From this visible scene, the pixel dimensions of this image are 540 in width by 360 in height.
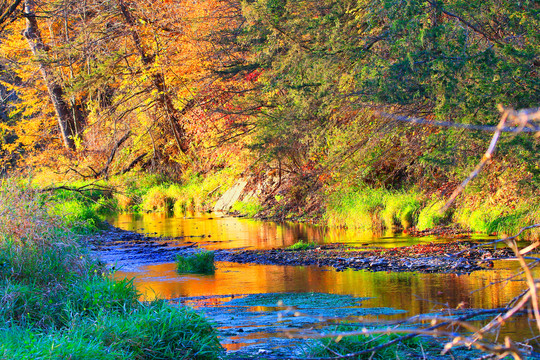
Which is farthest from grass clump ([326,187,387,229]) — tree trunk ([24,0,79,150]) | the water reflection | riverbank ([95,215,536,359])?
tree trunk ([24,0,79,150])

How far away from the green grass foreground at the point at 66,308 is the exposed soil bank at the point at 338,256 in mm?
2179

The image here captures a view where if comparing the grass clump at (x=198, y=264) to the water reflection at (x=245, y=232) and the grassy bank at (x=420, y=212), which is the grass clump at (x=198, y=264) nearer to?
the water reflection at (x=245, y=232)

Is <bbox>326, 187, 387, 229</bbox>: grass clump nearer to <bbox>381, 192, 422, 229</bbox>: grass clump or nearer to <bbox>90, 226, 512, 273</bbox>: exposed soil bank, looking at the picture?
<bbox>381, 192, 422, 229</bbox>: grass clump

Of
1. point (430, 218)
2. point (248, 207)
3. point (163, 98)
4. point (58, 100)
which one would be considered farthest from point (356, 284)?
point (58, 100)

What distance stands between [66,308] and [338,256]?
6.90 m

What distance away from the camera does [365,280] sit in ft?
32.4

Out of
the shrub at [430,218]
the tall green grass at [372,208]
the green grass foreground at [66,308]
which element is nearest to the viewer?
the green grass foreground at [66,308]

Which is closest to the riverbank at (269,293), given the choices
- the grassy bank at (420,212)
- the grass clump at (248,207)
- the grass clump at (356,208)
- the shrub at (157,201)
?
the grassy bank at (420,212)

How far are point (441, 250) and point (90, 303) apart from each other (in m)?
7.80

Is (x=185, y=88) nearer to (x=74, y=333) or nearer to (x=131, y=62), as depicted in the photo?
(x=131, y=62)

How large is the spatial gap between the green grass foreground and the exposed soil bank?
7.15 ft

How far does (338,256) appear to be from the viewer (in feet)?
40.2

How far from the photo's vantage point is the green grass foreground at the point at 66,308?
17.2 ft

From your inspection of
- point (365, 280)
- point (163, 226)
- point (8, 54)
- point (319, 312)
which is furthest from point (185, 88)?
point (319, 312)
